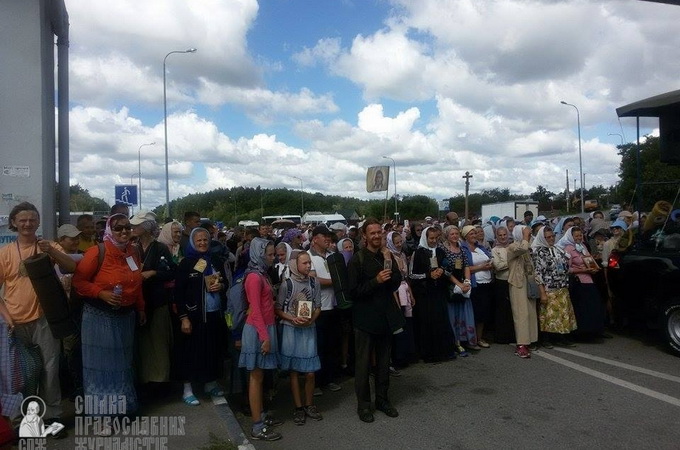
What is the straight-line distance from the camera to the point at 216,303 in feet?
17.7

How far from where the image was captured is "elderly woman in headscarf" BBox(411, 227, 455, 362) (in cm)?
691

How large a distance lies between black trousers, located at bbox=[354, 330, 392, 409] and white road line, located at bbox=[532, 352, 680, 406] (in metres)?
2.77

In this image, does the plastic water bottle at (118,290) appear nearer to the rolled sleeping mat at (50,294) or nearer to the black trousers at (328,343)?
the rolled sleeping mat at (50,294)

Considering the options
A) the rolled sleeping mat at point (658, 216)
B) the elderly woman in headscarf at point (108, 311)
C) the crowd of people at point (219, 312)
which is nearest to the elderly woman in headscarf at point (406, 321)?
the crowd of people at point (219, 312)

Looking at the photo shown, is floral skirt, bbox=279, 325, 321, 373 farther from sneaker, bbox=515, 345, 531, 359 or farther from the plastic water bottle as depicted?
sneaker, bbox=515, 345, 531, 359

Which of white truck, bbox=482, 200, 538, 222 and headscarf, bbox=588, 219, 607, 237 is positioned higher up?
white truck, bbox=482, 200, 538, 222

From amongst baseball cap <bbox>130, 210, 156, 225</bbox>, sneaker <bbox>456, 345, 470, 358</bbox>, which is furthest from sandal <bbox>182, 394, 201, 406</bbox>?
sneaker <bbox>456, 345, 470, 358</bbox>

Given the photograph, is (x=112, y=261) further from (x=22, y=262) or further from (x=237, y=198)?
(x=237, y=198)

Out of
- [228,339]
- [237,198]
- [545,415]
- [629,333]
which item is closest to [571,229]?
[629,333]

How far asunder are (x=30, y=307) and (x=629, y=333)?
8.42 meters

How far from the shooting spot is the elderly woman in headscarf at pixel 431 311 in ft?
Result: 22.7

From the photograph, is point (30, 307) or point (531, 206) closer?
point (30, 307)

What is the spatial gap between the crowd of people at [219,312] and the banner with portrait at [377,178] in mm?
18132

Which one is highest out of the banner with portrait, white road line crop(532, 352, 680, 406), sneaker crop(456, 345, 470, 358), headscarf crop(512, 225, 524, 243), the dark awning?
the banner with portrait
